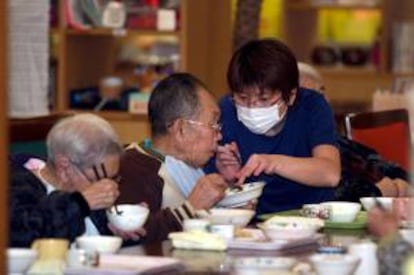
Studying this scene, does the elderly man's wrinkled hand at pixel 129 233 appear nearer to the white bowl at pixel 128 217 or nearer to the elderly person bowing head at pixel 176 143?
the white bowl at pixel 128 217

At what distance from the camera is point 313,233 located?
3934 mm

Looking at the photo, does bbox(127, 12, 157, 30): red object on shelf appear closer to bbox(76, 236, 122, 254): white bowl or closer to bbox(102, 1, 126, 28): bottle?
bbox(102, 1, 126, 28): bottle

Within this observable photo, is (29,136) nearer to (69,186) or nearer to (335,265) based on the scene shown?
(69,186)

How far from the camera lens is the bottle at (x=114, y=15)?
25.9 ft

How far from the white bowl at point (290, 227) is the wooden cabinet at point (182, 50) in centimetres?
354

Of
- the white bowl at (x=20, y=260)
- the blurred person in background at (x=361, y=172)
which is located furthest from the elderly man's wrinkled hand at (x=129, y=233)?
the blurred person in background at (x=361, y=172)

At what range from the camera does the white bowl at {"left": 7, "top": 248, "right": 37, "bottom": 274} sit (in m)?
3.15

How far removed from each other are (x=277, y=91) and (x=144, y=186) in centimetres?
84

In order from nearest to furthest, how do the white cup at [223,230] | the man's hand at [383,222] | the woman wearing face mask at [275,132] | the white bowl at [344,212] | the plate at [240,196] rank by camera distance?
the man's hand at [383,222]
the white cup at [223,230]
the white bowl at [344,212]
the plate at [240,196]
the woman wearing face mask at [275,132]

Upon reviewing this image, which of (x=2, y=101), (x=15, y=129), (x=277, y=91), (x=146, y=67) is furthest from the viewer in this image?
(x=146, y=67)

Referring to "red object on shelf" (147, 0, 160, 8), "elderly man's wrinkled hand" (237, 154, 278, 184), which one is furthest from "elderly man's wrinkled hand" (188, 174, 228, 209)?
"red object on shelf" (147, 0, 160, 8)

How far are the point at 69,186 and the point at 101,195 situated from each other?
0.60 ft

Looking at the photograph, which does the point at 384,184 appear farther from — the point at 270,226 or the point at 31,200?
the point at 31,200

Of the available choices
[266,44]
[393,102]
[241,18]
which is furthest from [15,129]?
[393,102]
